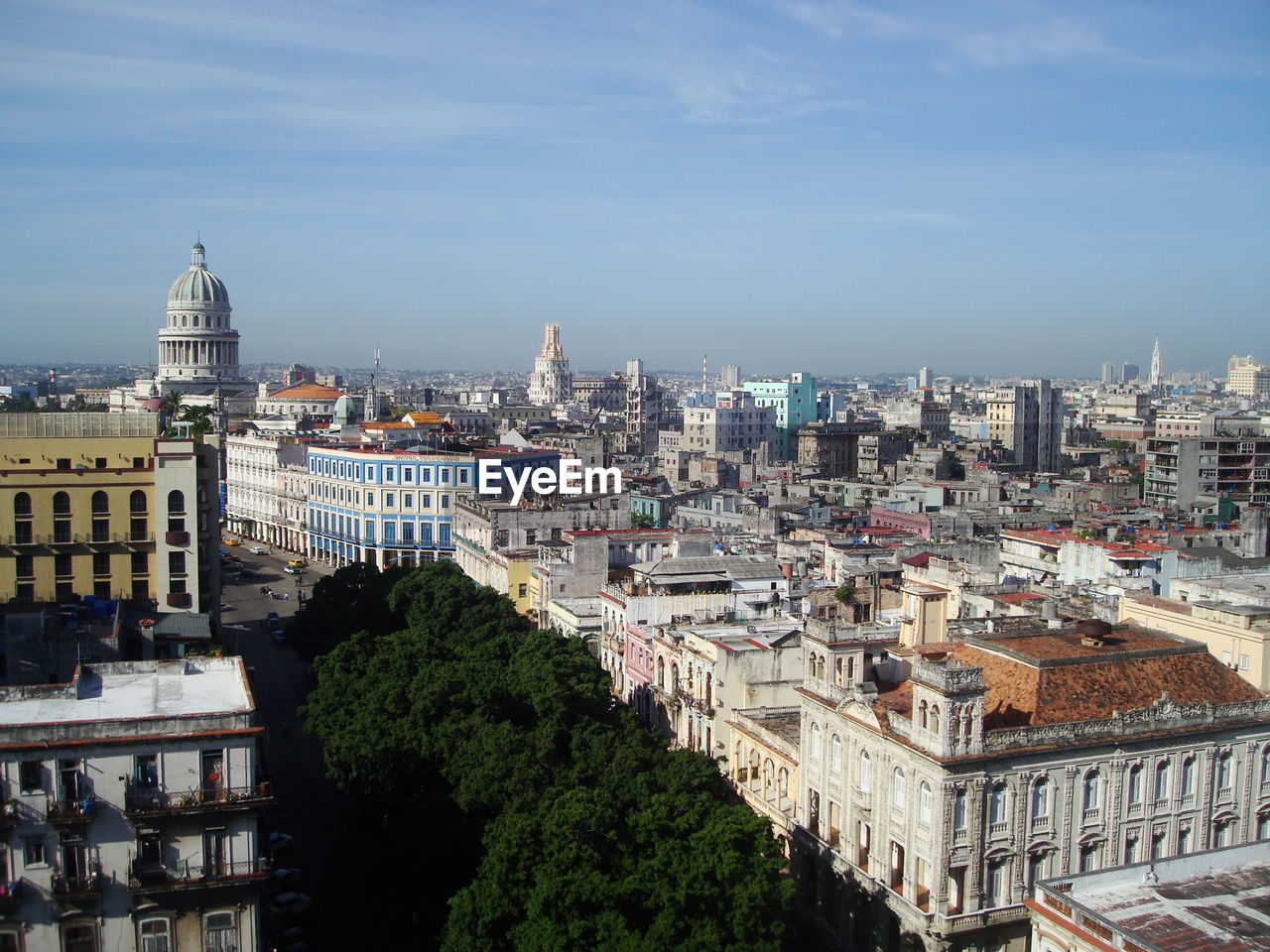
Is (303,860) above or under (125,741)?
under

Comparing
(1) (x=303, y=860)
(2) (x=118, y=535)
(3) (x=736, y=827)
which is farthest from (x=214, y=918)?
(2) (x=118, y=535)

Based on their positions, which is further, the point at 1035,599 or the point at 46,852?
the point at 1035,599

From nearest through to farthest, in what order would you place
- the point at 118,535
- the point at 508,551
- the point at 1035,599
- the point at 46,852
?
the point at 46,852 → the point at 1035,599 → the point at 118,535 → the point at 508,551

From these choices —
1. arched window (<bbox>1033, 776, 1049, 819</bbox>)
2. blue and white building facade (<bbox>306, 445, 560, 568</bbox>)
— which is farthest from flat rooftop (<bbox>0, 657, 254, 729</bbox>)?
blue and white building facade (<bbox>306, 445, 560, 568</bbox>)

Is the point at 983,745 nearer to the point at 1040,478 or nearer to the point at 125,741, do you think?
the point at 125,741

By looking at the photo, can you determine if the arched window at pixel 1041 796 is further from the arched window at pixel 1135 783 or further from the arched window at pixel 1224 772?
the arched window at pixel 1224 772

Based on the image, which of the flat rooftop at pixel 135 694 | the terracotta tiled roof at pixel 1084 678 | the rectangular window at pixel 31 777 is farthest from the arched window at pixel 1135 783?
the rectangular window at pixel 31 777
